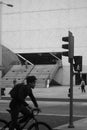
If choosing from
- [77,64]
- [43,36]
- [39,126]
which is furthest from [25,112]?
[43,36]

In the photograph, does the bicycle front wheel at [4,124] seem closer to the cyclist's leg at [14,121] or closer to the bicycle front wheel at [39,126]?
the cyclist's leg at [14,121]

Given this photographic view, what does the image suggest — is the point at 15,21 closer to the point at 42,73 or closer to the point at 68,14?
the point at 68,14

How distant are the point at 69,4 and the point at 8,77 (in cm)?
1787

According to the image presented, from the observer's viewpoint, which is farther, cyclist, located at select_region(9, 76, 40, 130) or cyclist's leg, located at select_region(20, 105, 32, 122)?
cyclist's leg, located at select_region(20, 105, 32, 122)

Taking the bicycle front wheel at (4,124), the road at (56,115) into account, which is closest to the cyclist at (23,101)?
the bicycle front wheel at (4,124)

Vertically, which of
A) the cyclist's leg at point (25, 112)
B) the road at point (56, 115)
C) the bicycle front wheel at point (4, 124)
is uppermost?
the cyclist's leg at point (25, 112)

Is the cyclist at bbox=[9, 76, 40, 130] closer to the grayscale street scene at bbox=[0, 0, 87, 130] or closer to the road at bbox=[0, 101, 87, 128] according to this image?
the road at bbox=[0, 101, 87, 128]

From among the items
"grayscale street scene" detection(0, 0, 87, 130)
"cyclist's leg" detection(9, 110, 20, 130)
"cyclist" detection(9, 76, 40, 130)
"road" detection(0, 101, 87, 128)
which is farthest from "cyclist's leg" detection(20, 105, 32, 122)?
"grayscale street scene" detection(0, 0, 87, 130)

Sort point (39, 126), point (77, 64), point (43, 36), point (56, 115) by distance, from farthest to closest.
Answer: point (43, 36), point (56, 115), point (77, 64), point (39, 126)

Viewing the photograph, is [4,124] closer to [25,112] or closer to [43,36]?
[25,112]

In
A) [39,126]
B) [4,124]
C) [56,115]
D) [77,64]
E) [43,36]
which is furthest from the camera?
[43,36]

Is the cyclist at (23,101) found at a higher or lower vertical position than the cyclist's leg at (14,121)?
higher

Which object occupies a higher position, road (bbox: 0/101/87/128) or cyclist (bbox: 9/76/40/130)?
cyclist (bbox: 9/76/40/130)

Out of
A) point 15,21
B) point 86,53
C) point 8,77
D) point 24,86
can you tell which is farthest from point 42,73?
point 24,86
